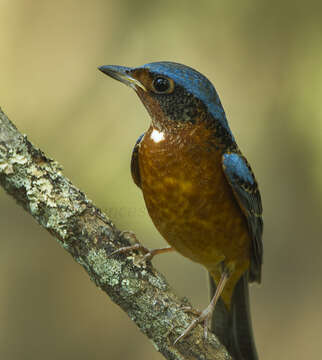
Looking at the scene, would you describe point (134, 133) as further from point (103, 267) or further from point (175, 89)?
point (103, 267)

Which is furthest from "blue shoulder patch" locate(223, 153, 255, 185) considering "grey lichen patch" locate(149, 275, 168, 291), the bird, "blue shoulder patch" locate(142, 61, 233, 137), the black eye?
"grey lichen patch" locate(149, 275, 168, 291)

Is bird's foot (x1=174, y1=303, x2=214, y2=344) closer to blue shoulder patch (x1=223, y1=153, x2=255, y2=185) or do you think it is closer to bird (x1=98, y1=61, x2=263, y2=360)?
bird (x1=98, y1=61, x2=263, y2=360)

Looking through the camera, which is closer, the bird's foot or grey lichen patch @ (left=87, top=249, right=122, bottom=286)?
grey lichen patch @ (left=87, top=249, right=122, bottom=286)

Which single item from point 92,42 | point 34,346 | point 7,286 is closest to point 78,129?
point 92,42

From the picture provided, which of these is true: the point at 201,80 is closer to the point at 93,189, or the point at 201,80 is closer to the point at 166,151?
the point at 166,151

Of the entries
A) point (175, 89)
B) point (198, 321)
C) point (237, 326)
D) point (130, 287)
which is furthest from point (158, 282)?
point (237, 326)
